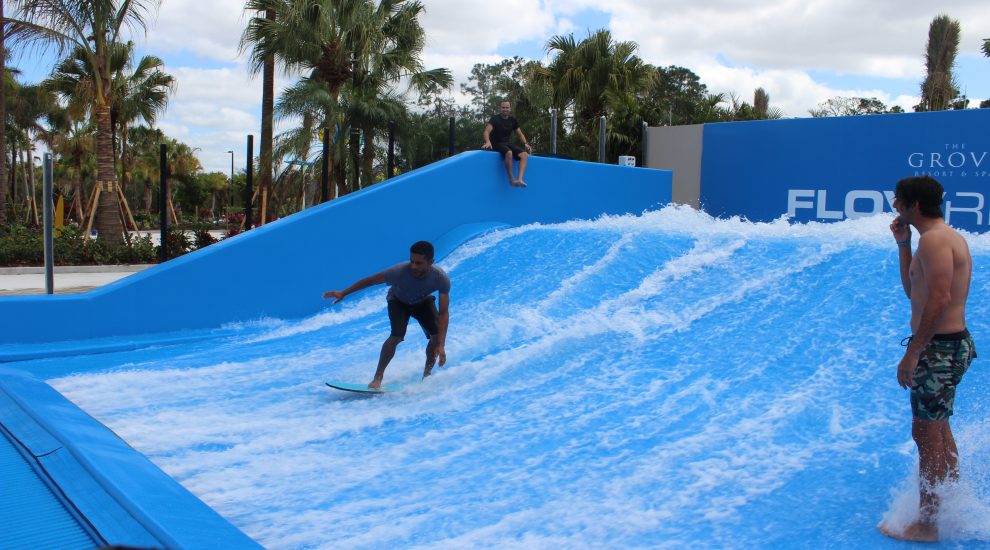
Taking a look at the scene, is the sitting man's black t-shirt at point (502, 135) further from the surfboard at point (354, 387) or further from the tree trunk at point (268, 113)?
the tree trunk at point (268, 113)

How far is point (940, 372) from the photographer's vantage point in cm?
326

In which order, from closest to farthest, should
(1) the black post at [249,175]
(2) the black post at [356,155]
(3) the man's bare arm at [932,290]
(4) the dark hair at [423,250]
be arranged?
(3) the man's bare arm at [932,290]
(4) the dark hair at [423,250]
(1) the black post at [249,175]
(2) the black post at [356,155]

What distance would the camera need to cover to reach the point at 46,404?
17.7 ft

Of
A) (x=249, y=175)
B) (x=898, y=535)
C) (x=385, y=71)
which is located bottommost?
(x=898, y=535)

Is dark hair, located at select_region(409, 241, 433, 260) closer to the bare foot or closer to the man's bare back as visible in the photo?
the man's bare back

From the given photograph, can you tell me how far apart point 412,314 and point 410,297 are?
0.19 metres

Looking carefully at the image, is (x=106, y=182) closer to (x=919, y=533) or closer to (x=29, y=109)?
(x=919, y=533)

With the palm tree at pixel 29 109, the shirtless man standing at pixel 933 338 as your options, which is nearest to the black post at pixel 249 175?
the shirtless man standing at pixel 933 338

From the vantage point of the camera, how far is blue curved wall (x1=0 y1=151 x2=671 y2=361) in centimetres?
816

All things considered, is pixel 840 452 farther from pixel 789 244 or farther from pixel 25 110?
pixel 25 110

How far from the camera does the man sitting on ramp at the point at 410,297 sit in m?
6.03

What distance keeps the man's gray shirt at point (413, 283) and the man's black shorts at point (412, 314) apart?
54 mm

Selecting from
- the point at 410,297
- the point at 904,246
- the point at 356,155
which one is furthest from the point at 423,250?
the point at 356,155

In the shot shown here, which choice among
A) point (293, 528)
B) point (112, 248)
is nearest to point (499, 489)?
point (293, 528)
